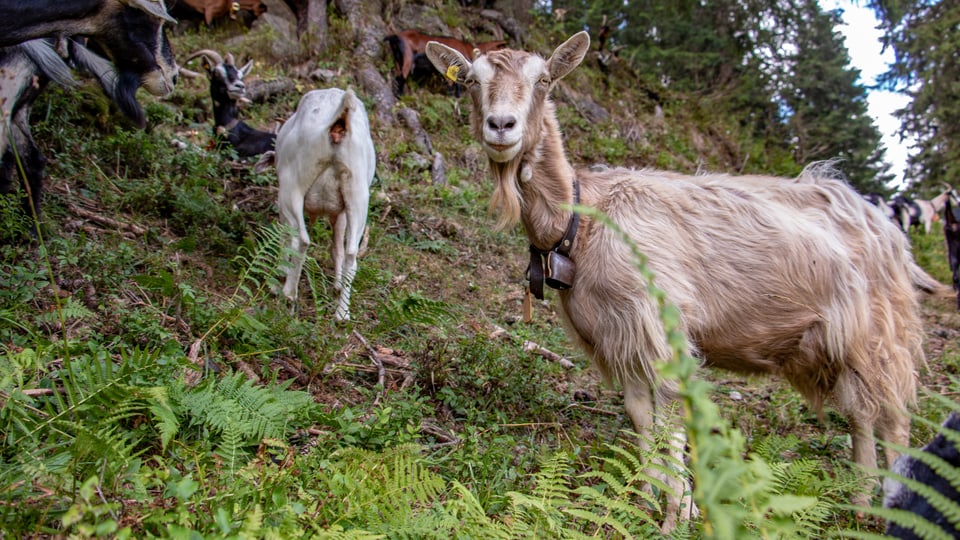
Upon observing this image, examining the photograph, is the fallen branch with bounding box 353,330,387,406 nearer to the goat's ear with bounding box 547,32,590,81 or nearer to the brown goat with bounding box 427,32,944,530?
the brown goat with bounding box 427,32,944,530

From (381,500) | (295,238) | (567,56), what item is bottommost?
(295,238)

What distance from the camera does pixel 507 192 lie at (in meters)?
3.61

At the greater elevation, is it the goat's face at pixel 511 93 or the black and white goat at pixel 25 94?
the goat's face at pixel 511 93

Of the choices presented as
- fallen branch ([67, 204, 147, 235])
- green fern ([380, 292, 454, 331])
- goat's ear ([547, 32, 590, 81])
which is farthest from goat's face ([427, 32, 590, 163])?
fallen branch ([67, 204, 147, 235])

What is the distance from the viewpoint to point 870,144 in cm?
1812

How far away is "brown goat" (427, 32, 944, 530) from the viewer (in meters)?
3.38

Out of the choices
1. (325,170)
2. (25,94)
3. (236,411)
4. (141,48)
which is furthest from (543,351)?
(25,94)

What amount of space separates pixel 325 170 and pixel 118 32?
1.84m

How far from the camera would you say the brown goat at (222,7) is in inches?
513

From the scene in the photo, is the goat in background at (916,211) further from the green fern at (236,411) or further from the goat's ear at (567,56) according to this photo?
the green fern at (236,411)

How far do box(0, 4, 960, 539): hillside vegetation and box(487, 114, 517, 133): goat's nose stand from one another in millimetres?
1110

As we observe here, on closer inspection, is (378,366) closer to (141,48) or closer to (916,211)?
(141,48)

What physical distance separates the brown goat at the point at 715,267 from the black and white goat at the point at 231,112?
15.7 feet

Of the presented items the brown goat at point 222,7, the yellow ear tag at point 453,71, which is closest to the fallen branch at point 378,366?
the yellow ear tag at point 453,71
